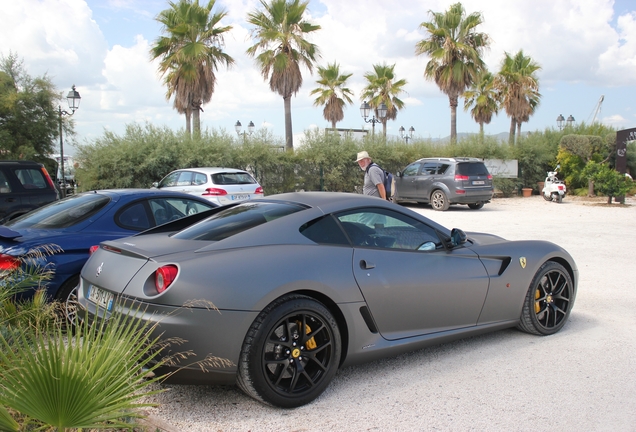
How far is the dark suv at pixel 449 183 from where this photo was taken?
18891 mm

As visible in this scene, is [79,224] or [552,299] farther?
[79,224]

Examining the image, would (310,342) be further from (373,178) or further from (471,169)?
(471,169)

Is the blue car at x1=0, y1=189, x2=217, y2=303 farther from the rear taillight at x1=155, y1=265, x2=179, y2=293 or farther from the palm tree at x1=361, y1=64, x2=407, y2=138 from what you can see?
the palm tree at x1=361, y1=64, x2=407, y2=138

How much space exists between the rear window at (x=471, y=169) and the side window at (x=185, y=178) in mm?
9220

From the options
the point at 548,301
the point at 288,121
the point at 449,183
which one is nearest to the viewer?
the point at 548,301

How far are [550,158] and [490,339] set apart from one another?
2584 centimetres

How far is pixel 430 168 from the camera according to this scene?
19.9m

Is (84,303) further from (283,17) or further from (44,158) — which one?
(44,158)

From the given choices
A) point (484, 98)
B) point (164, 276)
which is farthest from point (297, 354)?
point (484, 98)

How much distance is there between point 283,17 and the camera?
1057 inches

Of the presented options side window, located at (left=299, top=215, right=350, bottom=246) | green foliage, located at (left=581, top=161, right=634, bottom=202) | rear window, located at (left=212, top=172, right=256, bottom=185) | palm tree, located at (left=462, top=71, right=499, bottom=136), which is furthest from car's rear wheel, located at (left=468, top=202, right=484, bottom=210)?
palm tree, located at (left=462, top=71, right=499, bottom=136)

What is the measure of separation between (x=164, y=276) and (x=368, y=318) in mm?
1435

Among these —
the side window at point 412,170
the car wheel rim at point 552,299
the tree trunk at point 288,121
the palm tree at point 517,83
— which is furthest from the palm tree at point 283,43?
the car wheel rim at point 552,299

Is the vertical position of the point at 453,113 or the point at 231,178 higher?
the point at 453,113
